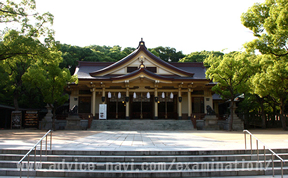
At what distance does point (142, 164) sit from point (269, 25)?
34.5 ft

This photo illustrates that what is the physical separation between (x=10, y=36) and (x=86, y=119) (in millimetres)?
9366

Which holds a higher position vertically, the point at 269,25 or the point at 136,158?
the point at 269,25

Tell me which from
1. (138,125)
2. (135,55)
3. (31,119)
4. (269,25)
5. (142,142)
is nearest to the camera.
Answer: (142,142)

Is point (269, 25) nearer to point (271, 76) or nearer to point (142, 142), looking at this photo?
point (271, 76)

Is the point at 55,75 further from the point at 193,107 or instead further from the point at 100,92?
the point at 193,107

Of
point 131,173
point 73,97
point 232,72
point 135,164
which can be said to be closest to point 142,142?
point 135,164

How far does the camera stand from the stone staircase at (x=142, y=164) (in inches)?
231

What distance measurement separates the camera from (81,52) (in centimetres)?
3722

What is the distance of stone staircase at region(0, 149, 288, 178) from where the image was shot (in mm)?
5867

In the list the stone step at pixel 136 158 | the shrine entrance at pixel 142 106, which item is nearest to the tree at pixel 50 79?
the shrine entrance at pixel 142 106

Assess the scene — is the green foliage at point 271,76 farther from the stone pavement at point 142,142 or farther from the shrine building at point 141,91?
the shrine building at point 141,91

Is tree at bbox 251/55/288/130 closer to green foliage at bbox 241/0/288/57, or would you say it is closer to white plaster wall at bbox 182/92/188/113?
green foliage at bbox 241/0/288/57

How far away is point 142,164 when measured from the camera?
6148 mm

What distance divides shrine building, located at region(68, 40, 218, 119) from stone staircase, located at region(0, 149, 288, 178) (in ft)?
46.3
